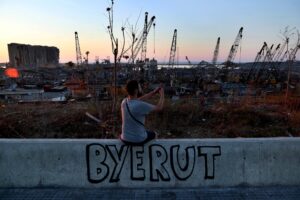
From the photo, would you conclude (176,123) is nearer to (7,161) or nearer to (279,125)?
(279,125)

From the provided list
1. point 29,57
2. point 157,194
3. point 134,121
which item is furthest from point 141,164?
point 29,57

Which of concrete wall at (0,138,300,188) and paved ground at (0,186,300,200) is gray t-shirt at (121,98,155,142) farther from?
paved ground at (0,186,300,200)

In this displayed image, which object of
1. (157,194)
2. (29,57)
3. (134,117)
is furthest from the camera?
(29,57)

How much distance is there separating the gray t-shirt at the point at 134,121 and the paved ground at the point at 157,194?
70cm

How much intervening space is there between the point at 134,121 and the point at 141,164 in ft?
1.93

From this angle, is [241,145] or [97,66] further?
[97,66]

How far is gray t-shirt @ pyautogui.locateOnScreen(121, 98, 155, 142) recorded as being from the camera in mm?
3867

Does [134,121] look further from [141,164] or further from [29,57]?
[29,57]

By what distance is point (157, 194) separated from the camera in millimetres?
3770

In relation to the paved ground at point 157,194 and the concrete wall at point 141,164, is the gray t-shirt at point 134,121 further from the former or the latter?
the paved ground at point 157,194

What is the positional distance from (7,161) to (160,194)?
7.00 ft

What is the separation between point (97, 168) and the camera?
3967 millimetres

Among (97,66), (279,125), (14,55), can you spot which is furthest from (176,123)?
(14,55)

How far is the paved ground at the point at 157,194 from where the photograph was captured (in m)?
3.69
